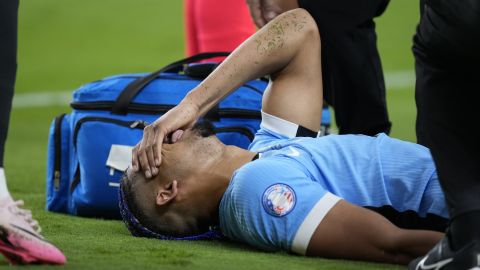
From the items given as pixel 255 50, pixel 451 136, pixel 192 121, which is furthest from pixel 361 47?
pixel 451 136

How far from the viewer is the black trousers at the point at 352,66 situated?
12.7ft

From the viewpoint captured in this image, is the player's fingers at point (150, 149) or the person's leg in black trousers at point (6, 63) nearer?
the person's leg in black trousers at point (6, 63)

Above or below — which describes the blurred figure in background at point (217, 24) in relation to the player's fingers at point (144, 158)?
above

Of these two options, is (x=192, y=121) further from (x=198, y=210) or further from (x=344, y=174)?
(x=344, y=174)

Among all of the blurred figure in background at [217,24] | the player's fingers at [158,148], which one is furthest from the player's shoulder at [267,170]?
the blurred figure in background at [217,24]

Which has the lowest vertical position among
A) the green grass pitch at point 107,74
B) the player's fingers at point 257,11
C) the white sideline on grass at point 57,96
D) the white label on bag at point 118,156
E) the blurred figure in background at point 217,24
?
the white sideline on grass at point 57,96

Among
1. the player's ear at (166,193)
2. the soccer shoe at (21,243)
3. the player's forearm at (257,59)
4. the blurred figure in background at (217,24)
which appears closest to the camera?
the soccer shoe at (21,243)

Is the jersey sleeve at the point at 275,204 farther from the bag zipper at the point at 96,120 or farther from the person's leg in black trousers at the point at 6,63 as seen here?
the bag zipper at the point at 96,120

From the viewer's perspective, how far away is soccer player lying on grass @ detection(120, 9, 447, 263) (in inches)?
104

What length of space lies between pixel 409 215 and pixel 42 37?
8.11 m

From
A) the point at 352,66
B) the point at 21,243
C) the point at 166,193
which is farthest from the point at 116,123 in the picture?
the point at 21,243

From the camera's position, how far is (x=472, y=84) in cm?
236

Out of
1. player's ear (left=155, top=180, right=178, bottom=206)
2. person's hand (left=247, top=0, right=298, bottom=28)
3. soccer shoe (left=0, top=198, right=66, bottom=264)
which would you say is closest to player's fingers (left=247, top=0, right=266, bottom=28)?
person's hand (left=247, top=0, right=298, bottom=28)

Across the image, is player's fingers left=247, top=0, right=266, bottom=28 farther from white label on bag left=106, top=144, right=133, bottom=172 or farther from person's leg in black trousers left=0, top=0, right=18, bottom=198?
person's leg in black trousers left=0, top=0, right=18, bottom=198
